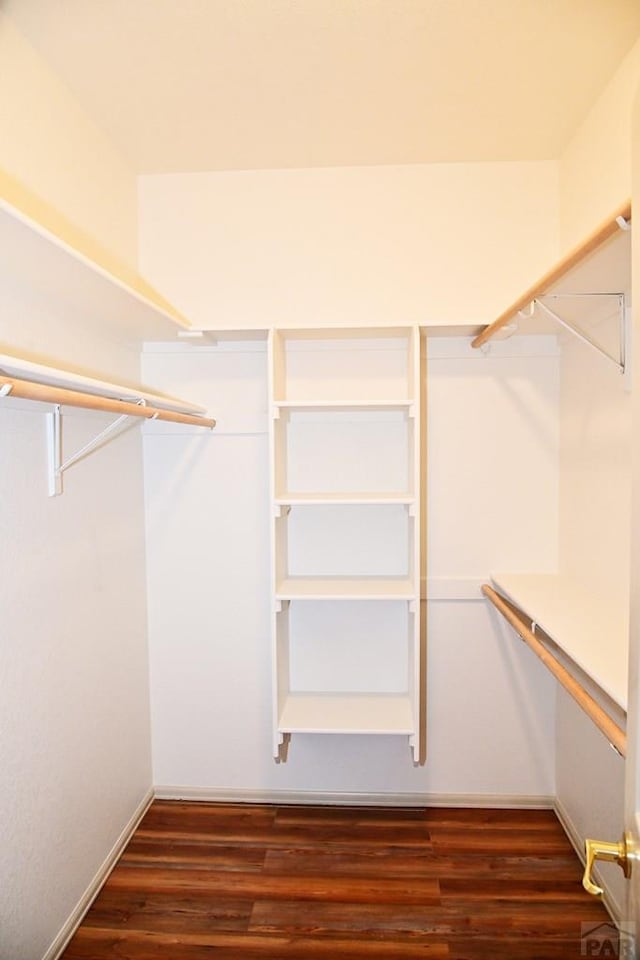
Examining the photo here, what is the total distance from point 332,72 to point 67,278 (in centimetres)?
103

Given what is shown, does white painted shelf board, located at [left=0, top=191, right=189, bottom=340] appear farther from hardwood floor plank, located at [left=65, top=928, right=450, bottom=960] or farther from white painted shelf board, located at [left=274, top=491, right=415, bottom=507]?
hardwood floor plank, located at [left=65, top=928, right=450, bottom=960]

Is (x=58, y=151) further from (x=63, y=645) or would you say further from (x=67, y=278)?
(x=63, y=645)

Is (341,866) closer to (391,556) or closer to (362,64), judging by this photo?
(391,556)

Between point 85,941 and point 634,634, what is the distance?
1.95m

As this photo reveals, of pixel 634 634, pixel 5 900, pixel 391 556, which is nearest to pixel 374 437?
A: pixel 391 556

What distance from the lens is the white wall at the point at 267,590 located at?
7.38ft

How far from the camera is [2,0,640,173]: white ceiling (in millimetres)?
1462

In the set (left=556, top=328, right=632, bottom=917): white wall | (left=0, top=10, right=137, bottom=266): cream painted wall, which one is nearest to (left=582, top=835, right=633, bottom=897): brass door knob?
(left=556, top=328, right=632, bottom=917): white wall

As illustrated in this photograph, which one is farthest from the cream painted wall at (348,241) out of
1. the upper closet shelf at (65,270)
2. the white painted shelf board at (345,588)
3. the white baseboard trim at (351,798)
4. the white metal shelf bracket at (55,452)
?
the white baseboard trim at (351,798)

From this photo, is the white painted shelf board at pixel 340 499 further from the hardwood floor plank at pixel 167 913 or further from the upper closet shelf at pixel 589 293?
the hardwood floor plank at pixel 167 913

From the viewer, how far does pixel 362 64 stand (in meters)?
1.64

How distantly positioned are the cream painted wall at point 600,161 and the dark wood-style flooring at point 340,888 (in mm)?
2261

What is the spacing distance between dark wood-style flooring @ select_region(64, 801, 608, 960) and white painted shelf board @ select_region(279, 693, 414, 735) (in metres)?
0.48

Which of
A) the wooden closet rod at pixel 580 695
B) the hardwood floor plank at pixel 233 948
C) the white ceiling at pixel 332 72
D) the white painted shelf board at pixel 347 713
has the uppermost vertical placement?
the white ceiling at pixel 332 72
